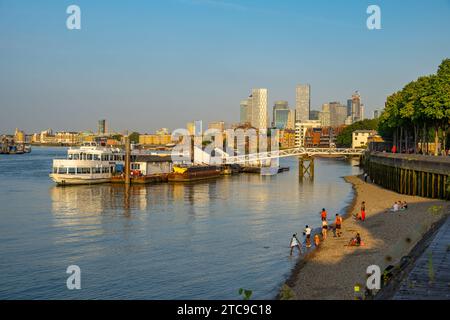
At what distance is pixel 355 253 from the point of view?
32.5m

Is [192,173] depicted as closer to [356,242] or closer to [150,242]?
[150,242]

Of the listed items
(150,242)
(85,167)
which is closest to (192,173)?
(85,167)

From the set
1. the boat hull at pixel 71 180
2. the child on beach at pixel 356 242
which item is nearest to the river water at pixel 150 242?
the child on beach at pixel 356 242

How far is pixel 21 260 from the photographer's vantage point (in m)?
32.0

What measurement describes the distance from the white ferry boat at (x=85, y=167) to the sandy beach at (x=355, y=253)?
46169 mm

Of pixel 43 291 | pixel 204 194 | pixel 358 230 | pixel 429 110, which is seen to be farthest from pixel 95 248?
pixel 429 110

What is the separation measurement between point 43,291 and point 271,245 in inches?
613

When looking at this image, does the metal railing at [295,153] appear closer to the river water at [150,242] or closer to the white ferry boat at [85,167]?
the white ferry boat at [85,167]

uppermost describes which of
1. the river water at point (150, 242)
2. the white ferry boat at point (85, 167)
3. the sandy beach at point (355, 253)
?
the white ferry boat at point (85, 167)

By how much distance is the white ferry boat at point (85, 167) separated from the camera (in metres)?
84.1

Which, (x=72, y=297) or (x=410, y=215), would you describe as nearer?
(x=72, y=297)
